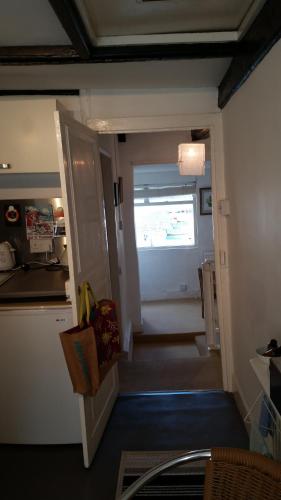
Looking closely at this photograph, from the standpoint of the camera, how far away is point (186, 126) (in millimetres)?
2410

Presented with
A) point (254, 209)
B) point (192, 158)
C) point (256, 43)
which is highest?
point (256, 43)

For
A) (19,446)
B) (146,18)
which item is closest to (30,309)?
(19,446)

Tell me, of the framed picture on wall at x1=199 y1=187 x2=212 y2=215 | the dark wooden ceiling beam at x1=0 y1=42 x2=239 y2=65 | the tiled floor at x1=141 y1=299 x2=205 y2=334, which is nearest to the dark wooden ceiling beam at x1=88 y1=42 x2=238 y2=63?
A: the dark wooden ceiling beam at x1=0 y1=42 x2=239 y2=65

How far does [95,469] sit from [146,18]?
2.21 metres

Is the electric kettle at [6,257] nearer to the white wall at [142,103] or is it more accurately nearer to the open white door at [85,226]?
the open white door at [85,226]

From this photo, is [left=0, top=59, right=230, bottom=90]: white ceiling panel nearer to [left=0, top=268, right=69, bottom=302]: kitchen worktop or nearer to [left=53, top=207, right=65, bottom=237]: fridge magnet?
[left=53, top=207, right=65, bottom=237]: fridge magnet

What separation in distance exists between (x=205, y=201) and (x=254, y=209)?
4.67 meters

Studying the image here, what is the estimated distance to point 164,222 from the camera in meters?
6.52

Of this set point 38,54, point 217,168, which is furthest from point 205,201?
point 38,54

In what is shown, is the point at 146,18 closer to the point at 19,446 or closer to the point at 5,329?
the point at 5,329

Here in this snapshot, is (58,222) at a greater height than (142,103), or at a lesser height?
lesser

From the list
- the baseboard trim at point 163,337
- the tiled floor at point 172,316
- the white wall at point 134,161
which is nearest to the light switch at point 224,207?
the white wall at point 134,161

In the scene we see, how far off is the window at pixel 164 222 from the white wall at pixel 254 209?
13.5ft

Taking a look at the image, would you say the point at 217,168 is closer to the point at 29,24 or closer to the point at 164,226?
the point at 29,24
